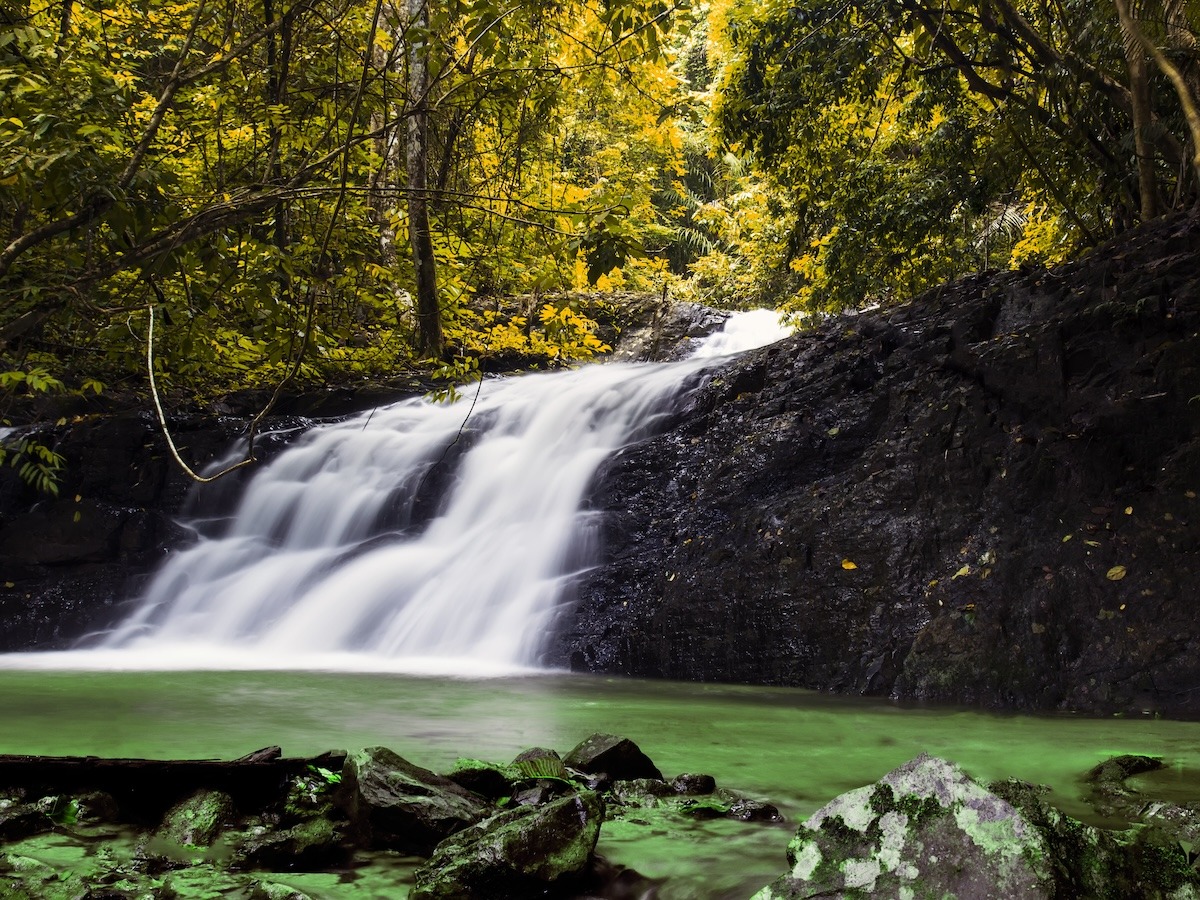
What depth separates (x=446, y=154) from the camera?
877 cm

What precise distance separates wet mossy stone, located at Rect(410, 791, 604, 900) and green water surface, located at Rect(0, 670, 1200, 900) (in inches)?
5.7

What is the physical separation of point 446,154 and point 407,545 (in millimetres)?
3817

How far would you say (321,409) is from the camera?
11.1 meters

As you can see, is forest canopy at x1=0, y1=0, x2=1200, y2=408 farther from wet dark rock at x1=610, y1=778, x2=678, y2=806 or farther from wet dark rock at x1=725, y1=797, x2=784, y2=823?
wet dark rock at x1=725, y1=797, x2=784, y2=823

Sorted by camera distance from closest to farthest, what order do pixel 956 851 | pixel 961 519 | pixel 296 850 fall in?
pixel 956 851 → pixel 296 850 → pixel 961 519

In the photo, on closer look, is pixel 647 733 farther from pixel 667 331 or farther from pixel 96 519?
pixel 667 331

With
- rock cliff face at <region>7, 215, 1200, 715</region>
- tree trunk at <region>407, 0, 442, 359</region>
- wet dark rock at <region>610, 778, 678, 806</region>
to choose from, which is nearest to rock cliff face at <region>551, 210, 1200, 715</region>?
rock cliff face at <region>7, 215, 1200, 715</region>

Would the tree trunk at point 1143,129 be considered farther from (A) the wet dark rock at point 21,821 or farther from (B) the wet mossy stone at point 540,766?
(A) the wet dark rock at point 21,821

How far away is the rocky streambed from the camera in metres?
1.48

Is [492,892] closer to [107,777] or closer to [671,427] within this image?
[107,777]

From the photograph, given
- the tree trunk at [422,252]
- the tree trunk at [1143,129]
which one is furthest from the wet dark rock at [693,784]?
the tree trunk at [422,252]

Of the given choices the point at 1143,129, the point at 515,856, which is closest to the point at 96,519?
the point at 515,856

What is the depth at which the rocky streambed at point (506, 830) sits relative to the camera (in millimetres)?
1480

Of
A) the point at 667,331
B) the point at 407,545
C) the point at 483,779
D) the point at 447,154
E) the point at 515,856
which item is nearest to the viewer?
the point at 515,856
